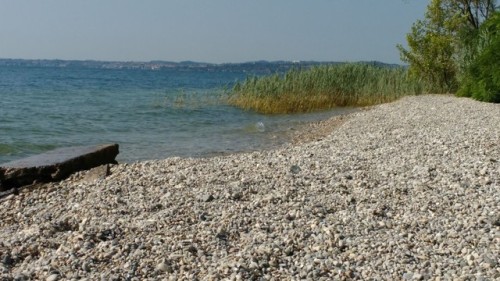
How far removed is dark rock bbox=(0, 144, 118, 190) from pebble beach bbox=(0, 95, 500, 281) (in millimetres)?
279

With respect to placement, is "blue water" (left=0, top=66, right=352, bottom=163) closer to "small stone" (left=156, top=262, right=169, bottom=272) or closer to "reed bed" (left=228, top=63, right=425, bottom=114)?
"reed bed" (left=228, top=63, right=425, bottom=114)

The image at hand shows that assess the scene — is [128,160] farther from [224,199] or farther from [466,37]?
[466,37]

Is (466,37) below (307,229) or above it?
above

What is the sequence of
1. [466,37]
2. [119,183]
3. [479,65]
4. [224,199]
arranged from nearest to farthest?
[224,199], [119,183], [479,65], [466,37]

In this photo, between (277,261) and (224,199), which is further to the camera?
(224,199)

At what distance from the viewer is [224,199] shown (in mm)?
6895

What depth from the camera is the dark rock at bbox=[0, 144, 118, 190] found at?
8.98 meters

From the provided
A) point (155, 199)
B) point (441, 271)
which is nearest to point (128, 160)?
point (155, 199)

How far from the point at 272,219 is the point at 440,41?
20362 mm

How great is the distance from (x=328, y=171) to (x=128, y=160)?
5.80 meters

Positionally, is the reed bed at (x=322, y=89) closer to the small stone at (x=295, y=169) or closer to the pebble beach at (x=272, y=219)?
the pebble beach at (x=272, y=219)

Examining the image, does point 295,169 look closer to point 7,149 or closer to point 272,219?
point 272,219

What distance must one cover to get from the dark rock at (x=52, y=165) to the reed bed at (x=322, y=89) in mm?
13225

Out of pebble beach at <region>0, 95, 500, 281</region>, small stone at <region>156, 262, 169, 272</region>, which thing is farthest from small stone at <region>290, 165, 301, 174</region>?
small stone at <region>156, 262, 169, 272</region>
